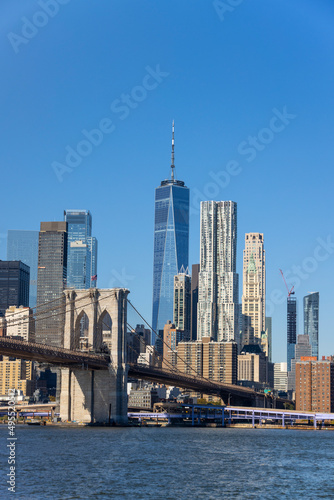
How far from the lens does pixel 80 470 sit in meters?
52.3

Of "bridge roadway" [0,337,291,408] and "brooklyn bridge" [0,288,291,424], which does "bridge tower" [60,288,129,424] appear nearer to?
"brooklyn bridge" [0,288,291,424]

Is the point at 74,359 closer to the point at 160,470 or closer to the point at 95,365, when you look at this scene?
the point at 95,365

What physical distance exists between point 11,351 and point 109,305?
25463 mm

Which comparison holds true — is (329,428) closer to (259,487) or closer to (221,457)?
(221,457)

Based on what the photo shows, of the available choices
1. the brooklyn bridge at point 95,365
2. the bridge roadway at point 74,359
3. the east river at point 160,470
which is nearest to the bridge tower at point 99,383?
the brooklyn bridge at point 95,365

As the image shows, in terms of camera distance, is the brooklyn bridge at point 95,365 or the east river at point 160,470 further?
the brooklyn bridge at point 95,365

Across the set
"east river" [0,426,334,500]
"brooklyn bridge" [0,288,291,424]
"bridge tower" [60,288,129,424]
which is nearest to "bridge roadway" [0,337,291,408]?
"brooklyn bridge" [0,288,291,424]

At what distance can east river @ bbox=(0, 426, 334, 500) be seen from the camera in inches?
1757

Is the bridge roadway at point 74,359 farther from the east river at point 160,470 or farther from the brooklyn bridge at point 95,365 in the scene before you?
the east river at point 160,470

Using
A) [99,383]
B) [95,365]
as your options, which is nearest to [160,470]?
[95,365]

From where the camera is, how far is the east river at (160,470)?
44625 mm

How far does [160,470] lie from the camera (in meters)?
54.0

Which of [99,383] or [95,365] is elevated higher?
[95,365]

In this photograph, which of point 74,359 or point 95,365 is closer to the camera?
point 74,359
